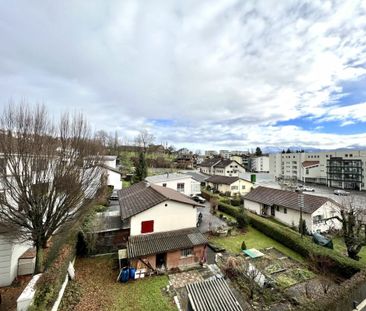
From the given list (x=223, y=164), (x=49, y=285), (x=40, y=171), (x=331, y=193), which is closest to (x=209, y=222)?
(x=49, y=285)

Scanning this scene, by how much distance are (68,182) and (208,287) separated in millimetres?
8710

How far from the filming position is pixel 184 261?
16125 mm

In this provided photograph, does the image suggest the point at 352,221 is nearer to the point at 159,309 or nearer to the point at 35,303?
the point at 159,309

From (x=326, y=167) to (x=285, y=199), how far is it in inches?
2407

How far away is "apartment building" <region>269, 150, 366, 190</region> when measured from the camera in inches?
2591

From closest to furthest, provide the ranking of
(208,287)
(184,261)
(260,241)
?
(208,287)
(184,261)
(260,241)

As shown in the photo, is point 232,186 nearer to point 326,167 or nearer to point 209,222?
point 209,222

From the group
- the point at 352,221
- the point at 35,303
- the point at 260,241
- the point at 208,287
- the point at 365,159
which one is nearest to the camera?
the point at 35,303

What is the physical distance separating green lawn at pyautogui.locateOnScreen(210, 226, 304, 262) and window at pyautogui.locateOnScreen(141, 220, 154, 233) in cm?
819

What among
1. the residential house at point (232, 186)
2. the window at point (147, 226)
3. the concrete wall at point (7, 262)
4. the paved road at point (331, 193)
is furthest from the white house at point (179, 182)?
the paved road at point (331, 193)

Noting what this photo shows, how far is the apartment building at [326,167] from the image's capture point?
6581 cm

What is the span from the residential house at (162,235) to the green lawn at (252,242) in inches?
205

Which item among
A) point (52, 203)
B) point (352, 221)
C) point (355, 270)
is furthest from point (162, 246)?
point (352, 221)

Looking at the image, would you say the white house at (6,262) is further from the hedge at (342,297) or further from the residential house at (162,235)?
the hedge at (342,297)
